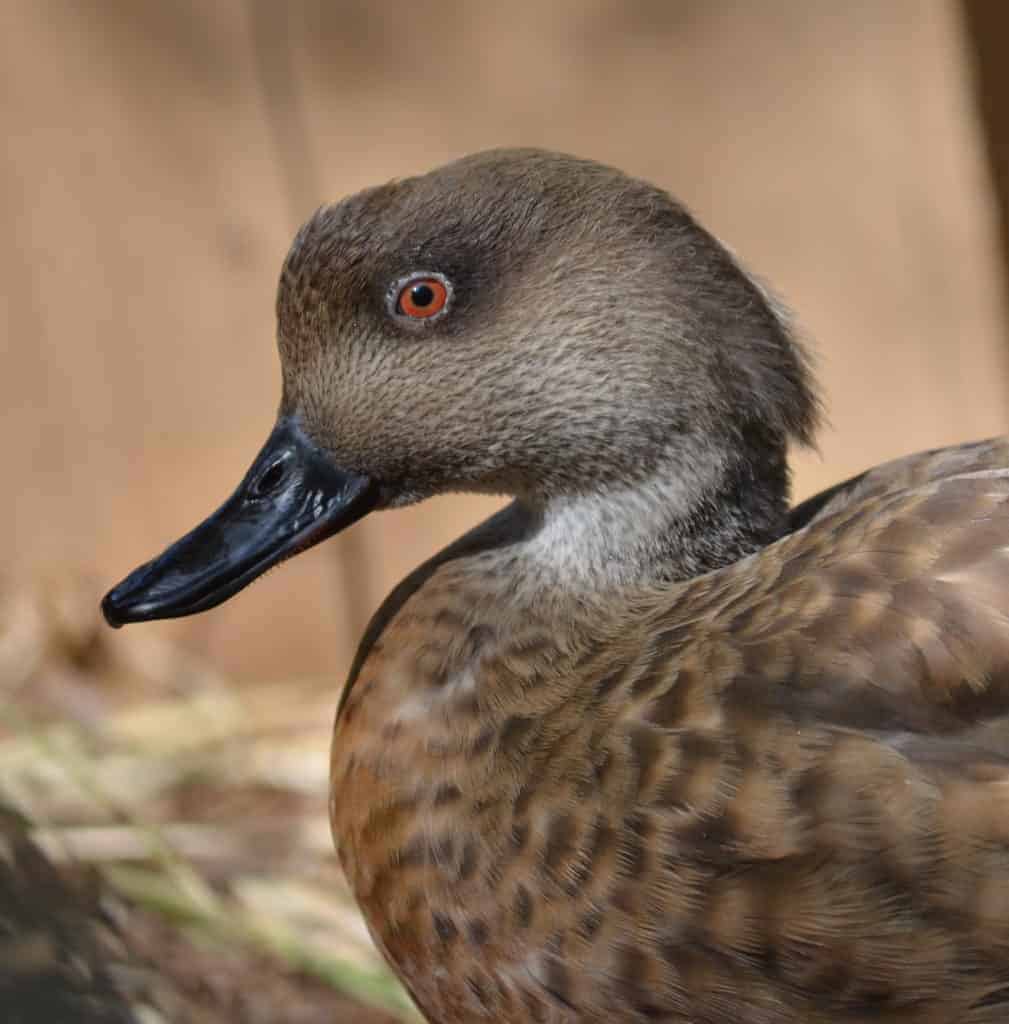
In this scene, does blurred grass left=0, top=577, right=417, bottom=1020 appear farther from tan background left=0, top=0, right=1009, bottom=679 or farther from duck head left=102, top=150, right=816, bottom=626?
duck head left=102, top=150, right=816, bottom=626

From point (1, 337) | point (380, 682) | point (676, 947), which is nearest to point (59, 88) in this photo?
point (1, 337)

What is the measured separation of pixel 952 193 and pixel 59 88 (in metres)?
1.46

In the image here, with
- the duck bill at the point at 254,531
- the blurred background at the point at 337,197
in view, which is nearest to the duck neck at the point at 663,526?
the duck bill at the point at 254,531

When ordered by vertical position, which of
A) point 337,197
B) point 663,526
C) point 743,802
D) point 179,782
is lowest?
point 179,782

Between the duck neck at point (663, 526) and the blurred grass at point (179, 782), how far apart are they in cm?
60

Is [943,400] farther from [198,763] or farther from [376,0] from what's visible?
[198,763]

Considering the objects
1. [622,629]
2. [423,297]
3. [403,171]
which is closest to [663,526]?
[622,629]

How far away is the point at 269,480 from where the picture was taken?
1.59 meters

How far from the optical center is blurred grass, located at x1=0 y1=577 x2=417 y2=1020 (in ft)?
7.02

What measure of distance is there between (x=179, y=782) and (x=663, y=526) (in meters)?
1.37

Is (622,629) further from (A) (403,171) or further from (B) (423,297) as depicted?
(A) (403,171)

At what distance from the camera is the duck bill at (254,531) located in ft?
5.00

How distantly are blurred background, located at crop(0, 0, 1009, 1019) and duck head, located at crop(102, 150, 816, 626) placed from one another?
996 mm

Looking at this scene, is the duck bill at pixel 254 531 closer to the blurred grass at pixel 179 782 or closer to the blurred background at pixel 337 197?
the blurred grass at pixel 179 782
